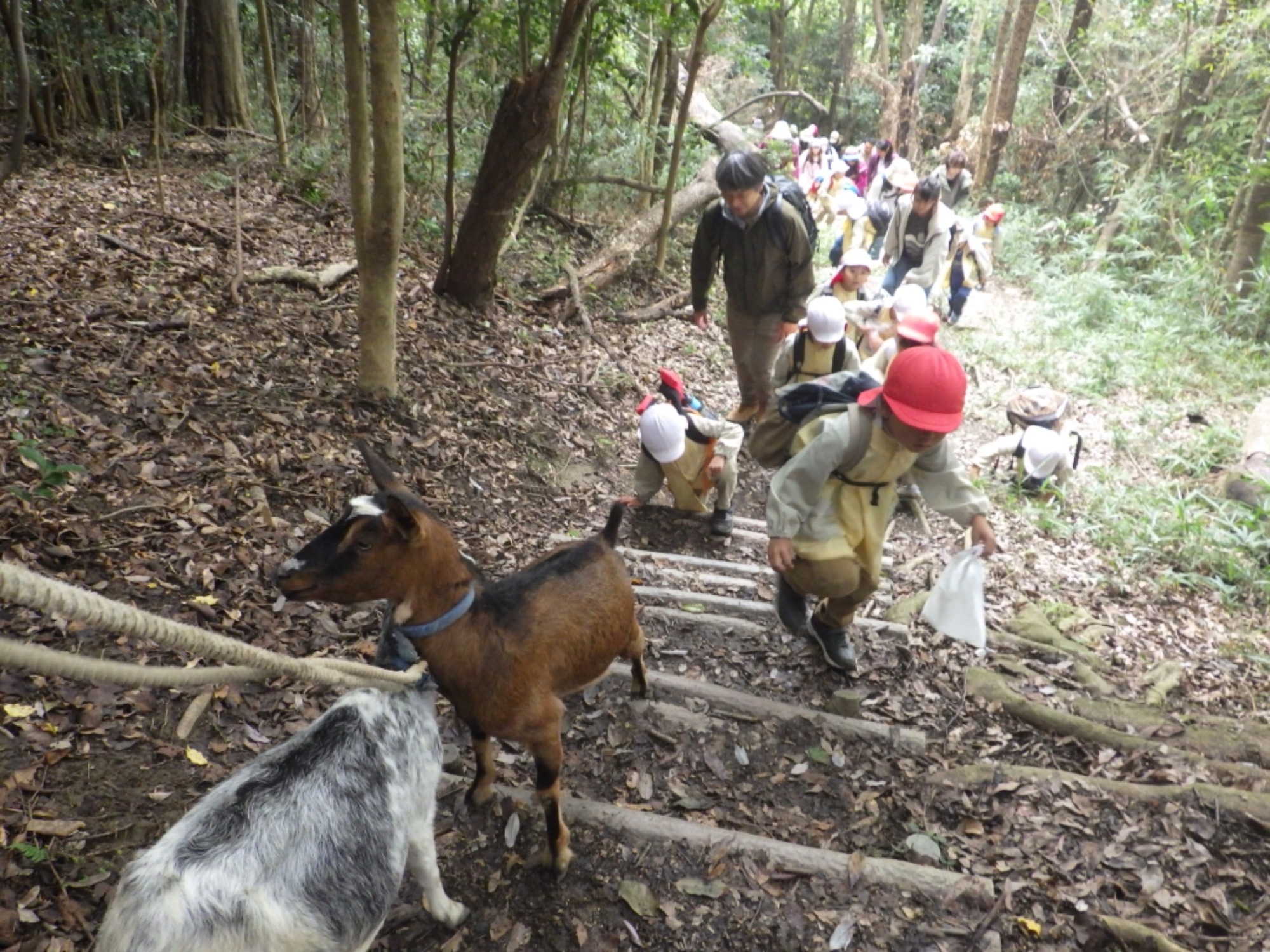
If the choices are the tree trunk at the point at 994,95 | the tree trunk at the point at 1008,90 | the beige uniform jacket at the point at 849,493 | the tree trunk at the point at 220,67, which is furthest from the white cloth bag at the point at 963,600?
the tree trunk at the point at 994,95

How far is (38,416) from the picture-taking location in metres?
4.32

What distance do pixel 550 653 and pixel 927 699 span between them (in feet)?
7.83

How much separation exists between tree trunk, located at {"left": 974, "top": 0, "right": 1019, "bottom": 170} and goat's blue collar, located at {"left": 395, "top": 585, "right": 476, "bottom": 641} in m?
21.7

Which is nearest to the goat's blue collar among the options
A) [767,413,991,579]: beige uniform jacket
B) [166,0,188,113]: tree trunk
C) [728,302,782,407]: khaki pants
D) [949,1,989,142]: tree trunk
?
[767,413,991,579]: beige uniform jacket

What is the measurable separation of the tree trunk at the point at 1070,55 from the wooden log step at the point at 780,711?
21.5m

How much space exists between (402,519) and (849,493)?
238 cm

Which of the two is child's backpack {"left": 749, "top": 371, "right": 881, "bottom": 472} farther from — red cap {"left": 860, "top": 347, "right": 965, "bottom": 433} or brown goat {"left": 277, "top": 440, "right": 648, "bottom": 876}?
brown goat {"left": 277, "top": 440, "right": 648, "bottom": 876}

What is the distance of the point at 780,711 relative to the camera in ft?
12.9

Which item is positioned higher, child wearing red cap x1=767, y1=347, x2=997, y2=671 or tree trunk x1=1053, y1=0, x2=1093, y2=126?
tree trunk x1=1053, y1=0, x2=1093, y2=126

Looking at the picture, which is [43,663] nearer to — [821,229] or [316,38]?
[316,38]

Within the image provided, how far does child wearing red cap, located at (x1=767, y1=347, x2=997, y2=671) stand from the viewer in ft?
11.1

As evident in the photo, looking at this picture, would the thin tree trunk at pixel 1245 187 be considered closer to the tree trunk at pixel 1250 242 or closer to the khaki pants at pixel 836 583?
the tree trunk at pixel 1250 242

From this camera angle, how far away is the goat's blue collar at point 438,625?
266 centimetres

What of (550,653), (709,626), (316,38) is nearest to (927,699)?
(709,626)
